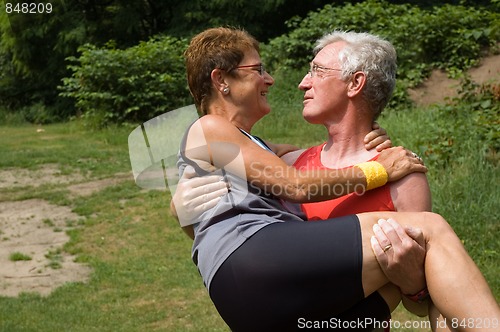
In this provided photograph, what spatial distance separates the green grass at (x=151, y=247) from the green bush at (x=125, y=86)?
12.5 ft

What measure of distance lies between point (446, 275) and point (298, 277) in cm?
43

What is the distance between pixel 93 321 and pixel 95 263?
1.41m

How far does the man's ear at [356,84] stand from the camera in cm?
266

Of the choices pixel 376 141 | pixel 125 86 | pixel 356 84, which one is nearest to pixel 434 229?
pixel 376 141

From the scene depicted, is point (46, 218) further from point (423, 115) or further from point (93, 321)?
point (423, 115)

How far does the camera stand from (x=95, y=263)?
698cm

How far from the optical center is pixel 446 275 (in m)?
2.15

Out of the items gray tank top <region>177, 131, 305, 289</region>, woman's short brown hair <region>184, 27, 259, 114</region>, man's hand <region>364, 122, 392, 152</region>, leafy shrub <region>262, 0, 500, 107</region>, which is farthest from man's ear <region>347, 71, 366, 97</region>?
leafy shrub <region>262, 0, 500, 107</region>

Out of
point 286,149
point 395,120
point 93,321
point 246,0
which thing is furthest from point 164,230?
point 246,0

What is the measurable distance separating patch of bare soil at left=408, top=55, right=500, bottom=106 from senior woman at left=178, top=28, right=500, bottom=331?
8.68 meters

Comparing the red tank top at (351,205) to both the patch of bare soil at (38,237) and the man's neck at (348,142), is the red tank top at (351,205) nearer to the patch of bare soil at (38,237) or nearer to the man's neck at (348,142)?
the man's neck at (348,142)

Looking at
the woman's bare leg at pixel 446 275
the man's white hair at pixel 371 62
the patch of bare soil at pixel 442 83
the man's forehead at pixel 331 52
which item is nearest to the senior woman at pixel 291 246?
the woman's bare leg at pixel 446 275

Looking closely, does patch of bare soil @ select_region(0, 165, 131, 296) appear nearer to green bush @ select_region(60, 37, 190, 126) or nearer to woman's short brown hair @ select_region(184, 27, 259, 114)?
green bush @ select_region(60, 37, 190, 126)

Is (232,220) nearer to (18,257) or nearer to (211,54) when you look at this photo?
(211,54)
